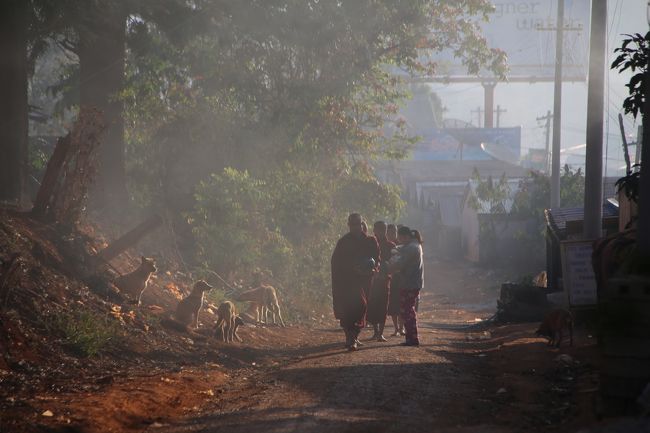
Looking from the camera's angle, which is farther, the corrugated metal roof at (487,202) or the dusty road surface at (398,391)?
the corrugated metal roof at (487,202)

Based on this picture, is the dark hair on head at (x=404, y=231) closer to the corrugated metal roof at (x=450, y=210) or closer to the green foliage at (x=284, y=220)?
the green foliage at (x=284, y=220)

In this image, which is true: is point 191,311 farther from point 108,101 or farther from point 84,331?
point 108,101

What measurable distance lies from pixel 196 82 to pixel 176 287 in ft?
32.8

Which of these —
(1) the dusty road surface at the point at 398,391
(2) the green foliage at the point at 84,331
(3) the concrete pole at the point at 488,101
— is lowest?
(1) the dusty road surface at the point at 398,391

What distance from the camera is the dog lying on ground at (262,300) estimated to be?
17844 mm

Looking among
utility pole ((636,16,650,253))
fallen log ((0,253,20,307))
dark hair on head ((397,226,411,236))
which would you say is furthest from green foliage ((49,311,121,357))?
utility pole ((636,16,650,253))

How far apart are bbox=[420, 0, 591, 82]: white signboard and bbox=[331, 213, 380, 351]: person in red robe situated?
46253 millimetres

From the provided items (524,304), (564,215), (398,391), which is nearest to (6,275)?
(398,391)

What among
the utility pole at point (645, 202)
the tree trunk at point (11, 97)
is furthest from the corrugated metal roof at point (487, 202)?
the utility pole at point (645, 202)

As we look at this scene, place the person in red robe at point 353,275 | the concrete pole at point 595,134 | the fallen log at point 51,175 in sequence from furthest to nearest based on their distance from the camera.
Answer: the concrete pole at point 595,134
the fallen log at point 51,175
the person in red robe at point 353,275

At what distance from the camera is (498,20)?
62.2 metres

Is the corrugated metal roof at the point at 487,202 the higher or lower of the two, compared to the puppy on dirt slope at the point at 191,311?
higher

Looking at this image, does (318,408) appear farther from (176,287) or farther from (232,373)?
(176,287)

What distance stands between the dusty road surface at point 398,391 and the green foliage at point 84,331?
177cm
